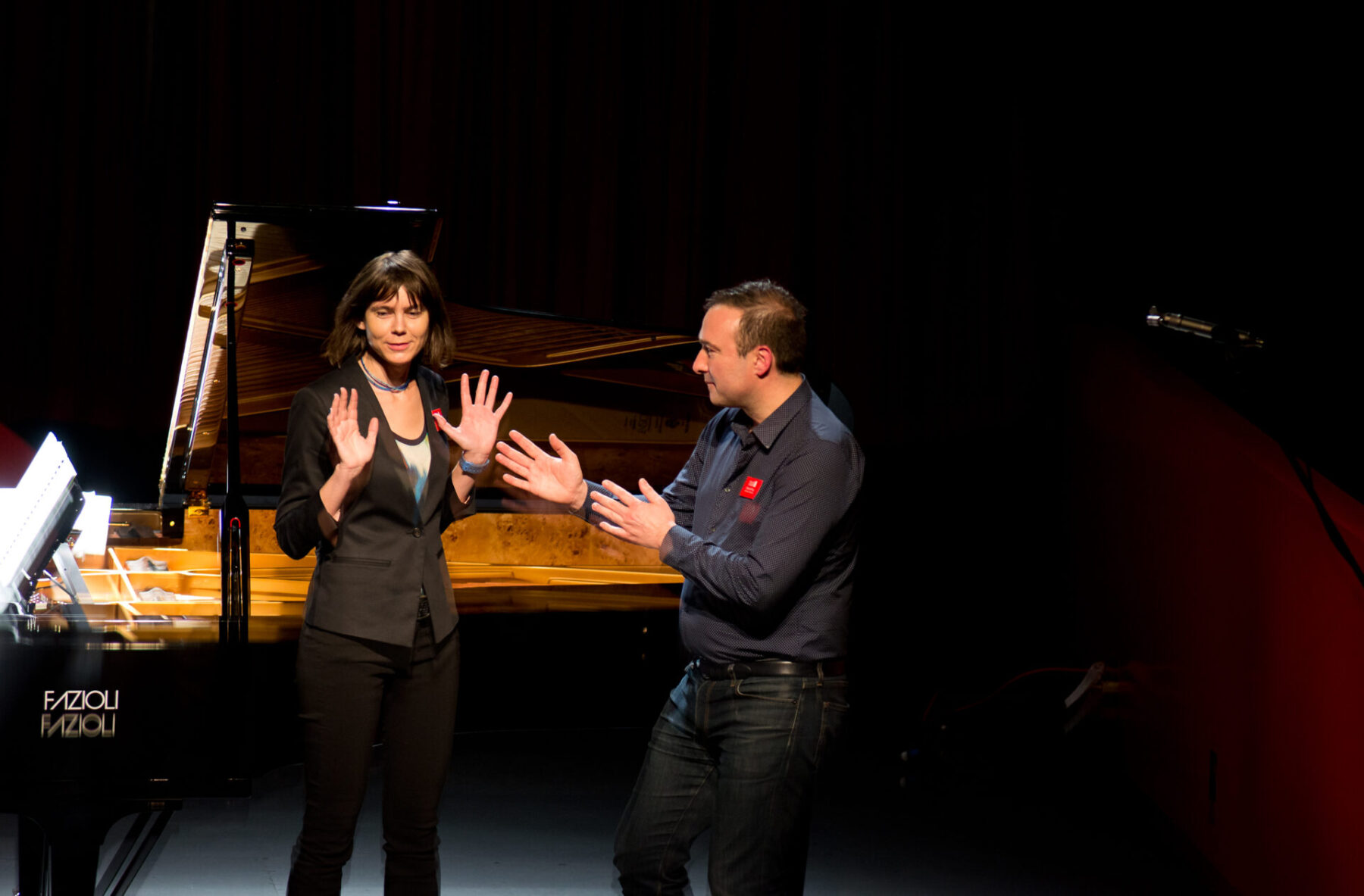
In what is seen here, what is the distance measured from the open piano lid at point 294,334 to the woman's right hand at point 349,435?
39cm

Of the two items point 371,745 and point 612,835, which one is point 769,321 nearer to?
point 371,745

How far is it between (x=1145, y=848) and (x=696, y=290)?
3484mm

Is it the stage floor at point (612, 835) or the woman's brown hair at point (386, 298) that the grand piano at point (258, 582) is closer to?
the woman's brown hair at point (386, 298)

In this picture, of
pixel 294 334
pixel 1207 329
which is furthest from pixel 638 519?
pixel 294 334

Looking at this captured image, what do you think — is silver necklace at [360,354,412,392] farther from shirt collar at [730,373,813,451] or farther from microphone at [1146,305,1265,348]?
microphone at [1146,305,1265,348]

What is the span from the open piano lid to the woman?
0.20m

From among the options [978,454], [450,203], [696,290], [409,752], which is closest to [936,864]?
[409,752]

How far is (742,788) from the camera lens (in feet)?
6.79

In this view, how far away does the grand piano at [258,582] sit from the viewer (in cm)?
223

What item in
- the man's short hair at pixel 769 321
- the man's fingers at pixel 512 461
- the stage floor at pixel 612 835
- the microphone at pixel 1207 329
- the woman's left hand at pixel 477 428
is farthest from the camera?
the stage floor at pixel 612 835

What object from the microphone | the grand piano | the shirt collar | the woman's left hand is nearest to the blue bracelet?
the woman's left hand

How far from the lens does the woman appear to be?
2.24 metres

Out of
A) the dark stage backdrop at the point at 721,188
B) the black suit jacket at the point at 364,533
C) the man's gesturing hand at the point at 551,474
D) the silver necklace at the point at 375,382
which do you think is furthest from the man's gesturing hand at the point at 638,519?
the dark stage backdrop at the point at 721,188

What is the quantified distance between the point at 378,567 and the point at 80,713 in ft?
1.95
